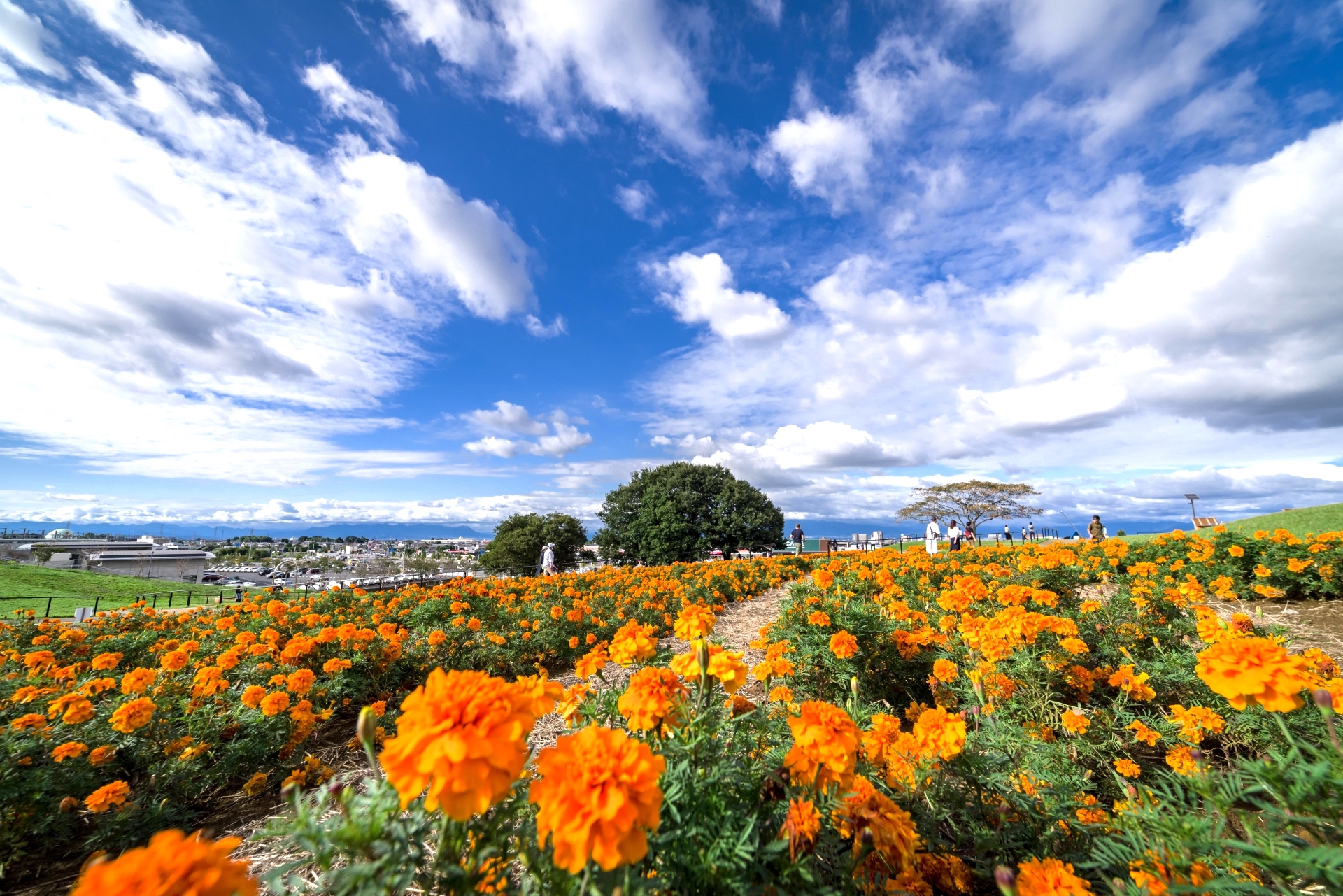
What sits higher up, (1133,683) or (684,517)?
(684,517)

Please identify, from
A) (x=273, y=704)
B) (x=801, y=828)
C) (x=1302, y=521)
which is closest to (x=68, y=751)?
(x=273, y=704)

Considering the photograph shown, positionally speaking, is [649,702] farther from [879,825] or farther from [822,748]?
[879,825]

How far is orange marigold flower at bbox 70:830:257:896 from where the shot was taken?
0.87m

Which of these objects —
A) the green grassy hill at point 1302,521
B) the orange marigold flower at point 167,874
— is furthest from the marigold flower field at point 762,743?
the green grassy hill at point 1302,521

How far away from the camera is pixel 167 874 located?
896 millimetres

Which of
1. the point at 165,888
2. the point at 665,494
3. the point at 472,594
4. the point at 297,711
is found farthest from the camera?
the point at 665,494

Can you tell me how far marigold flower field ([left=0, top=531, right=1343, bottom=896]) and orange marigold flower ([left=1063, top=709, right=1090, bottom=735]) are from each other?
0.04m

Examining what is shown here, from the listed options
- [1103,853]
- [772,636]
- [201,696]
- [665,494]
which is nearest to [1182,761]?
[1103,853]

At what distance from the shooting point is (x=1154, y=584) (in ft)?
16.2

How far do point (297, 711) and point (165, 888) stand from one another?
4.03m

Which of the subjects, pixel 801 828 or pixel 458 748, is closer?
pixel 458 748

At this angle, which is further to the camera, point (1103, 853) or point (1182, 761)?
point (1182, 761)

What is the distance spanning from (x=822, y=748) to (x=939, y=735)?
3.34 ft

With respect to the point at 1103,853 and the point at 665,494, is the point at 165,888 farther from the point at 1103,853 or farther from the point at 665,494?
the point at 665,494
